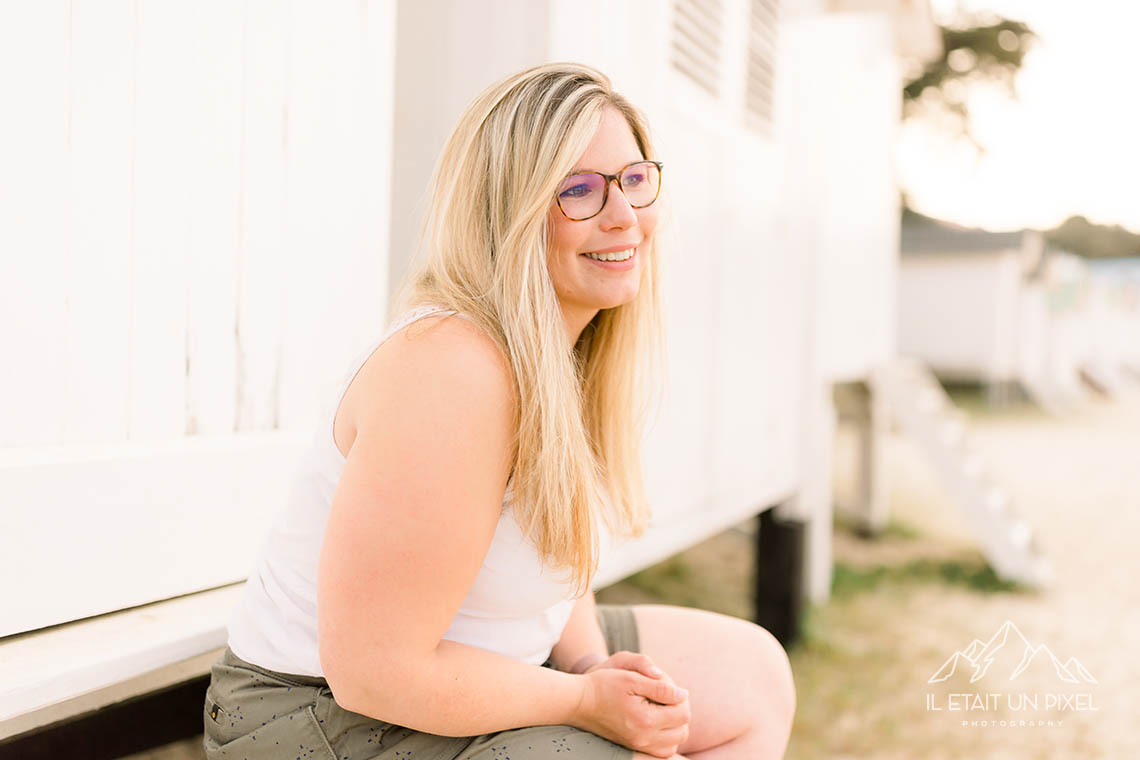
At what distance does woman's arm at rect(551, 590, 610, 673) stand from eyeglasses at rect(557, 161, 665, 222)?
765mm

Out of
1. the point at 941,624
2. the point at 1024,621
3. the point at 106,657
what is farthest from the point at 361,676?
the point at 1024,621

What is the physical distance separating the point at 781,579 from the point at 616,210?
3.29 meters

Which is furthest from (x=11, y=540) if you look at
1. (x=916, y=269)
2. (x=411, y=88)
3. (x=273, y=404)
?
(x=916, y=269)

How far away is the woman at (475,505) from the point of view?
114 centimetres

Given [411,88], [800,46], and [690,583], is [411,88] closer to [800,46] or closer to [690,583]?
[800,46]

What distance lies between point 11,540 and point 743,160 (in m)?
2.83

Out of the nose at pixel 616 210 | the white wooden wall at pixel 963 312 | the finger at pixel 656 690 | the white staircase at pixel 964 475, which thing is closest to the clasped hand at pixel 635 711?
the finger at pixel 656 690

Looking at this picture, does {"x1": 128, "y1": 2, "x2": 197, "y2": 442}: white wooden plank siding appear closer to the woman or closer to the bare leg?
the woman

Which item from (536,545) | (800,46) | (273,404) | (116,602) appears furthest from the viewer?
(800,46)

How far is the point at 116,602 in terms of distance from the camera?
1.63m

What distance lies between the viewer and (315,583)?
4.39ft

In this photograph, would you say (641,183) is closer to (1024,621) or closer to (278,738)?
(278,738)

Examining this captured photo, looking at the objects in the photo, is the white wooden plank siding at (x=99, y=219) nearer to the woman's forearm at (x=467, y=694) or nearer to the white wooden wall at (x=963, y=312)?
the woman's forearm at (x=467, y=694)

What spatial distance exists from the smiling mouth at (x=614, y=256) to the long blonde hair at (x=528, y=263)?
0.09 meters
